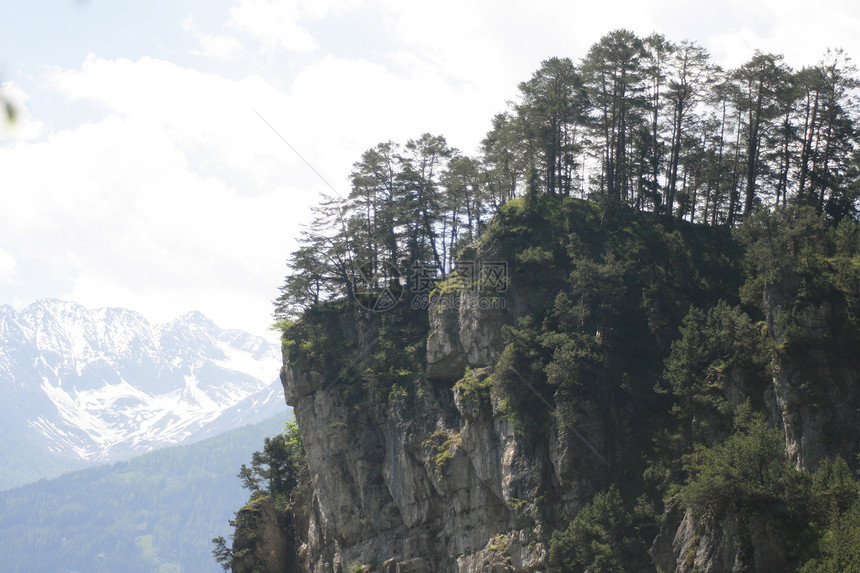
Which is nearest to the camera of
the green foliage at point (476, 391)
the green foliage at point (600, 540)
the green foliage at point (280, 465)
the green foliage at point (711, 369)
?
the green foliage at point (600, 540)

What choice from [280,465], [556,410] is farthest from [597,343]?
[280,465]

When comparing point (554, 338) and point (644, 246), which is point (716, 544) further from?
point (644, 246)

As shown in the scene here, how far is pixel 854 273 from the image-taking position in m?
36.2

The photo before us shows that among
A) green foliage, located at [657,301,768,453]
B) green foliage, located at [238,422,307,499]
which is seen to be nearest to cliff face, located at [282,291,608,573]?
green foliage, located at [657,301,768,453]

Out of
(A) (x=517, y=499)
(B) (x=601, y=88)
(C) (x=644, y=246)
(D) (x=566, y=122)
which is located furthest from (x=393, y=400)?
(B) (x=601, y=88)

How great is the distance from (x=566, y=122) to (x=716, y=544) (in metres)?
35.4

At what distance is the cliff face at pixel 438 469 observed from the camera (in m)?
45.1

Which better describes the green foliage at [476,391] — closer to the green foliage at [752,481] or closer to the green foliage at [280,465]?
the green foliage at [752,481]

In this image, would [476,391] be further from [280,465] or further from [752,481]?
[280,465]

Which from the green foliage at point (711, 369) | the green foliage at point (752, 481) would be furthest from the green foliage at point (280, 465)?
the green foliage at point (752, 481)

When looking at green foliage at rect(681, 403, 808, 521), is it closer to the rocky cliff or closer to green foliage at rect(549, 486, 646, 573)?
the rocky cliff

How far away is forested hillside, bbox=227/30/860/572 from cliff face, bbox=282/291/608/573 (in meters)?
0.16

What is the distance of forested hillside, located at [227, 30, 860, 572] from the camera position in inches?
1419

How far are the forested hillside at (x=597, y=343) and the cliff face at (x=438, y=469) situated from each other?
16cm
